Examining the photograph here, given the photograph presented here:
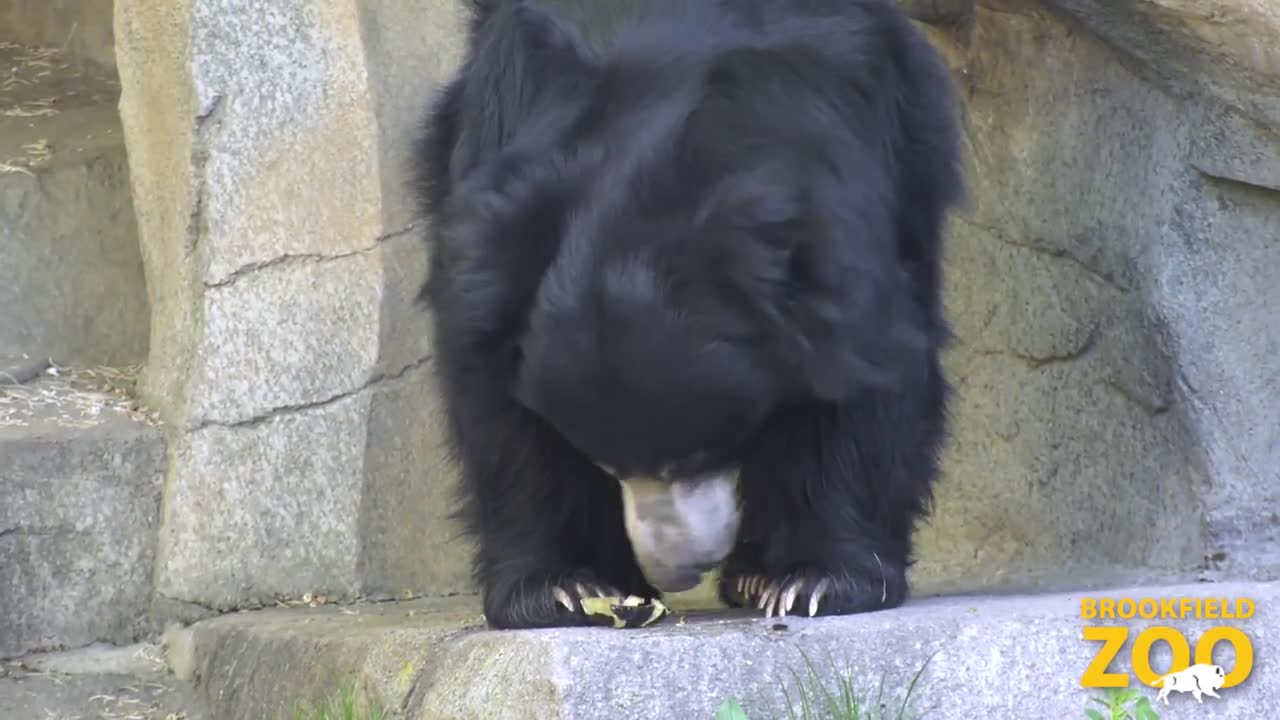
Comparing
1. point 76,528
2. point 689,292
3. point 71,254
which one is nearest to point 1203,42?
point 689,292

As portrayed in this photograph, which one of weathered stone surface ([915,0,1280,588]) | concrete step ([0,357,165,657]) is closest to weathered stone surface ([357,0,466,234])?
concrete step ([0,357,165,657])

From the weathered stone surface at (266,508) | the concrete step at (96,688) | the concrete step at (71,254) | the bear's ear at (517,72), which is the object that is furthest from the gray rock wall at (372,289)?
the bear's ear at (517,72)

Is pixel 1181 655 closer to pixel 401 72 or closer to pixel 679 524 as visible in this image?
pixel 679 524

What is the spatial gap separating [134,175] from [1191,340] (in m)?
2.59

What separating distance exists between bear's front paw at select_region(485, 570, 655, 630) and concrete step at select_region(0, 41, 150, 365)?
7.34ft

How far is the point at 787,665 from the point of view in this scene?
2.65 m

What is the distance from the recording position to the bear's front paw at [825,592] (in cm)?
317

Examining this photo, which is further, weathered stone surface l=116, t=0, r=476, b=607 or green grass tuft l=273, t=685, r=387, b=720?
weathered stone surface l=116, t=0, r=476, b=607

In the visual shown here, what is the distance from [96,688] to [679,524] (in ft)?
5.70

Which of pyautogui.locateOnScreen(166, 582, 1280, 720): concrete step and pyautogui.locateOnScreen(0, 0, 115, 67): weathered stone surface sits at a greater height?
pyautogui.locateOnScreen(0, 0, 115, 67): weathered stone surface

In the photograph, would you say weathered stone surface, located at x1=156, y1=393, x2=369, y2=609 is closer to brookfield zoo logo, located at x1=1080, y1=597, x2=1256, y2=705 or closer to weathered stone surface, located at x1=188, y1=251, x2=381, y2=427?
weathered stone surface, located at x1=188, y1=251, x2=381, y2=427

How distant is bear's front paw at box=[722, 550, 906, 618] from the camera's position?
10.4ft

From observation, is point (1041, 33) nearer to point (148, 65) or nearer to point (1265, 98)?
point (1265, 98)

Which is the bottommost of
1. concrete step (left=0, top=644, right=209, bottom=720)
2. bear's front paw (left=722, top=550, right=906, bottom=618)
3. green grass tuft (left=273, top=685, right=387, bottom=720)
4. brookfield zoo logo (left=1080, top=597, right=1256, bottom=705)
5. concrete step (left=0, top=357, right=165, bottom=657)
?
concrete step (left=0, top=644, right=209, bottom=720)
